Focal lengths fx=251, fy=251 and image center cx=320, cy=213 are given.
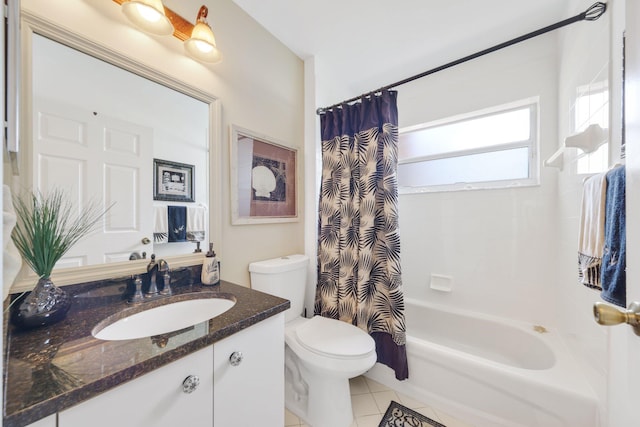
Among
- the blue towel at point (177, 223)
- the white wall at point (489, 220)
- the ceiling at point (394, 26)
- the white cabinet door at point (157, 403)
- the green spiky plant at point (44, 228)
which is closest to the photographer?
the white cabinet door at point (157, 403)

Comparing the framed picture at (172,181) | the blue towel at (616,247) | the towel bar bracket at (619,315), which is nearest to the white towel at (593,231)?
the blue towel at (616,247)

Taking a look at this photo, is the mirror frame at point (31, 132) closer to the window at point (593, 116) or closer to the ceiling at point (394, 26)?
the ceiling at point (394, 26)

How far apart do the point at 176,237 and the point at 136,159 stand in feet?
1.28

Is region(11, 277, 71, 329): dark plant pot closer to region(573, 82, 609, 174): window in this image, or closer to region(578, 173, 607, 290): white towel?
region(578, 173, 607, 290): white towel

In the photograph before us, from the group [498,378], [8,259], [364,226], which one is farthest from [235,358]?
[498,378]

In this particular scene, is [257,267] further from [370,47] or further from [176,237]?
[370,47]

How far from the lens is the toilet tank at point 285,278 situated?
154cm

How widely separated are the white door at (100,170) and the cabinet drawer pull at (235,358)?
24.9 inches

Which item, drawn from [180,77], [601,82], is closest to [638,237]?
[601,82]

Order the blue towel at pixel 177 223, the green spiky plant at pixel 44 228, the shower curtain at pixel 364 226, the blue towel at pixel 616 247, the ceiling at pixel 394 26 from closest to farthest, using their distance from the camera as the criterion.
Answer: the blue towel at pixel 616 247
the green spiky plant at pixel 44 228
the blue towel at pixel 177 223
the ceiling at pixel 394 26
the shower curtain at pixel 364 226

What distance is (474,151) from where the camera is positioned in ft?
6.79

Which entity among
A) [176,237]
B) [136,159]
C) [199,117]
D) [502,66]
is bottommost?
[176,237]

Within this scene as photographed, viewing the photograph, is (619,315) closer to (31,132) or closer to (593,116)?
(593,116)

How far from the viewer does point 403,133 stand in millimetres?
2438
